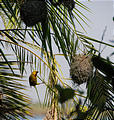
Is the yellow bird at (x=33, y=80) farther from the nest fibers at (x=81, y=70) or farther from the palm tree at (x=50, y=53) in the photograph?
the nest fibers at (x=81, y=70)

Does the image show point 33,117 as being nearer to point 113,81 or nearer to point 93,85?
point 93,85

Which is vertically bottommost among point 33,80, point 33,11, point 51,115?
point 51,115

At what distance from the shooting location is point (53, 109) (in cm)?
146

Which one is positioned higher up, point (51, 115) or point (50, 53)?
point (50, 53)

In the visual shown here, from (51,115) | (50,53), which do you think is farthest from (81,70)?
(51,115)

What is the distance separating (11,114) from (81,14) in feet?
2.70

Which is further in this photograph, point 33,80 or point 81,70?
point 33,80

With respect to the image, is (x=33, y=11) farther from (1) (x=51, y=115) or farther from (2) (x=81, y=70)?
(1) (x=51, y=115)

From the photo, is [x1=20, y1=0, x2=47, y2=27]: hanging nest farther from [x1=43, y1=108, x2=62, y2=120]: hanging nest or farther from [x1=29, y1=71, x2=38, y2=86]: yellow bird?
[x1=43, y1=108, x2=62, y2=120]: hanging nest

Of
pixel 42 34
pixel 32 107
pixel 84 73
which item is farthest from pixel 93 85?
pixel 32 107

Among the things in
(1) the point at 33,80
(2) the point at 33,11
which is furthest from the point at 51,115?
(2) the point at 33,11

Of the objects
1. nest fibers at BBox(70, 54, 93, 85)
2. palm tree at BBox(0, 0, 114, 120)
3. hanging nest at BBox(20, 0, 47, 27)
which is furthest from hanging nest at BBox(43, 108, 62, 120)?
hanging nest at BBox(20, 0, 47, 27)

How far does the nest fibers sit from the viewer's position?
40.6 inches

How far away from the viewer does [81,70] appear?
105 cm
